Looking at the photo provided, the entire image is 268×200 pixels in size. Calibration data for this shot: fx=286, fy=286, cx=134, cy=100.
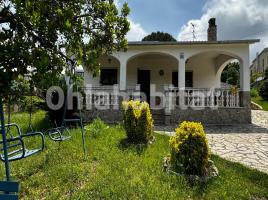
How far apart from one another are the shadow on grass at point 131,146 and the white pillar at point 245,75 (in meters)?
7.97

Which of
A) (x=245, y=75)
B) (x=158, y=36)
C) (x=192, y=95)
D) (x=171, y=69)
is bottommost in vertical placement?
(x=192, y=95)

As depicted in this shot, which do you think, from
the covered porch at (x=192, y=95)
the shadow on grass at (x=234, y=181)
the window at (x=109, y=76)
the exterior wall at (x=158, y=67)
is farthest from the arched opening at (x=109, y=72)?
the shadow on grass at (x=234, y=181)

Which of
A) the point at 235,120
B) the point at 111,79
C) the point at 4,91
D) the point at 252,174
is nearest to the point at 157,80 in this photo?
the point at 111,79

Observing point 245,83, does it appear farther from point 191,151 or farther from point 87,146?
point 191,151

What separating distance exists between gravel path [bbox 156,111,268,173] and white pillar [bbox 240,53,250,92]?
202cm

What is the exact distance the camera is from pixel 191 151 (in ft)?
16.1

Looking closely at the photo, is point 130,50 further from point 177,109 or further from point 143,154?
point 143,154

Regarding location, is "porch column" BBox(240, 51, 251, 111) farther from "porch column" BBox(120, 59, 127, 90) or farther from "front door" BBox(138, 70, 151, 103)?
"porch column" BBox(120, 59, 127, 90)

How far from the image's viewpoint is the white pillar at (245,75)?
527 inches

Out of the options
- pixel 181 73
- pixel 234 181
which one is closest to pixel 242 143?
pixel 234 181

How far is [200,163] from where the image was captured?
4914 mm

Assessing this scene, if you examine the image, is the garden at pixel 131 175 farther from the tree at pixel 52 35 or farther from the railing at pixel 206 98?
the railing at pixel 206 98

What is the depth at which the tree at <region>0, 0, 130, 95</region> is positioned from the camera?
7.46ft

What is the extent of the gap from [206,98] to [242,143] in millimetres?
4916
